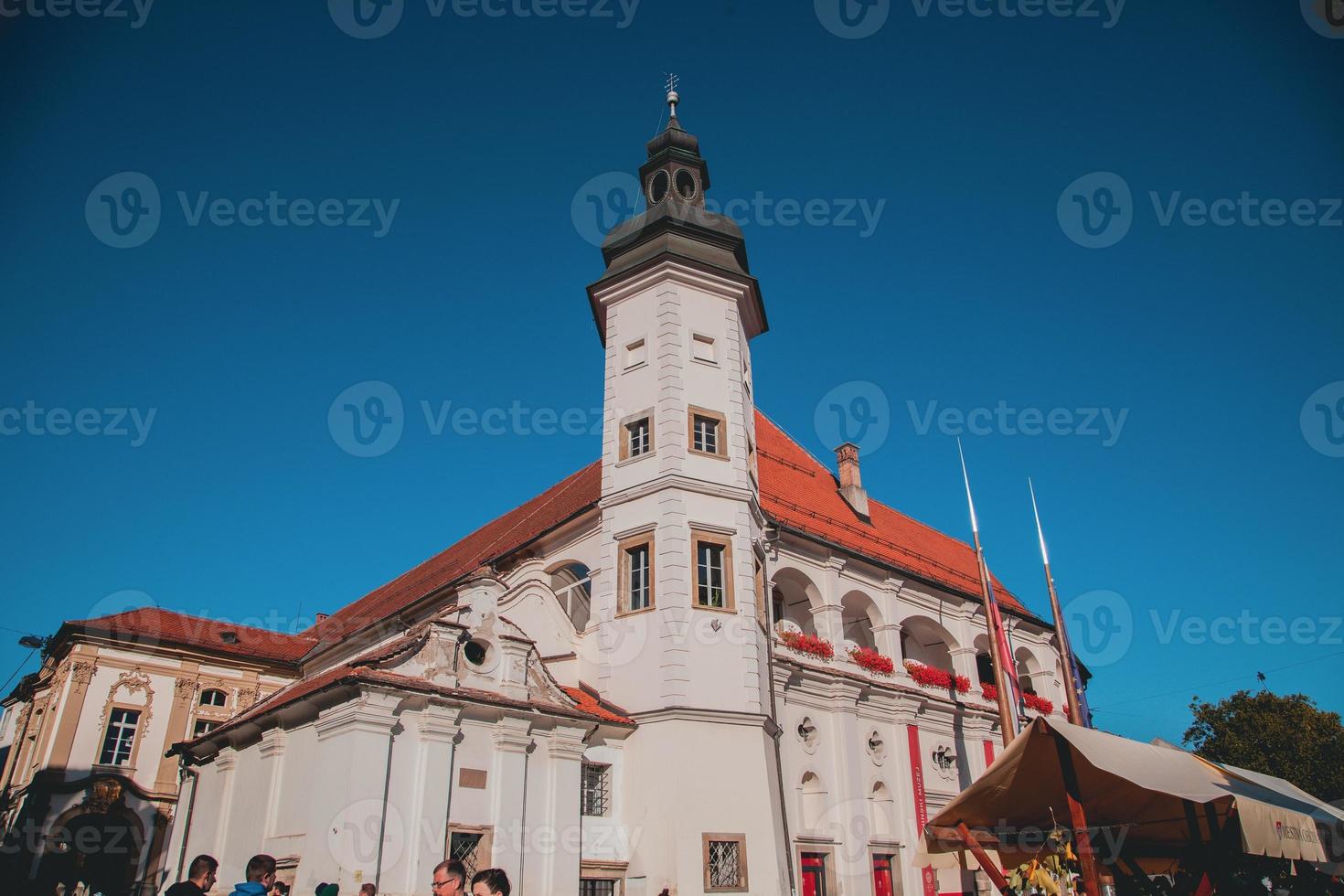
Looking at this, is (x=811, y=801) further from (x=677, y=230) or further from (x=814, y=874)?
(x=677, y=230)

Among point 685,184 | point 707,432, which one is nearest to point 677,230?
point 685,184

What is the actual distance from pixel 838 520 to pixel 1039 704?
32.5 ft

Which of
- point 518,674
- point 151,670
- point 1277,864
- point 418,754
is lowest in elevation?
point 1277,864

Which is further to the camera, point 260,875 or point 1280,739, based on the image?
point 1280,739

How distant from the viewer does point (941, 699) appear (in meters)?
26.2

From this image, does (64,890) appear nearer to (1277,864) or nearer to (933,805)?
(933,805)

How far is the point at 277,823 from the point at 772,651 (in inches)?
424

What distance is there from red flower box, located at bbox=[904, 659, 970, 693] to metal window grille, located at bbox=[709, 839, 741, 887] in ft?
31.9

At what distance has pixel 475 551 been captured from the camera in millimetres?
32062

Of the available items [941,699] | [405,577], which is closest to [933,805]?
[941,699]

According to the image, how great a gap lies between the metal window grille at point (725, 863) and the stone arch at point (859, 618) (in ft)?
28.6

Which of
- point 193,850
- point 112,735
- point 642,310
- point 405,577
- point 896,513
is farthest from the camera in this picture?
point 405,577

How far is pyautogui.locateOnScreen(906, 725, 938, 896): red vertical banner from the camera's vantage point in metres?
23.0

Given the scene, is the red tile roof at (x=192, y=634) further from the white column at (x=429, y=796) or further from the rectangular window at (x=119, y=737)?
the white column at (x=429, y=796)
